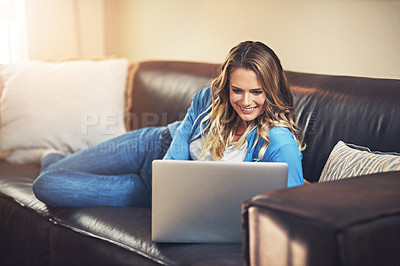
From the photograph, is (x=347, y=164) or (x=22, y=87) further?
(x=22, y=87)

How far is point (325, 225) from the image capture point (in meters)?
0.90

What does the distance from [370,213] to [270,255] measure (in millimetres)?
226

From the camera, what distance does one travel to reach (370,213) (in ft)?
3.00

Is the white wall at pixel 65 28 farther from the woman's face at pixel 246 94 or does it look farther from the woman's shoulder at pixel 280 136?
the woman's shoulder at pixel 280 136

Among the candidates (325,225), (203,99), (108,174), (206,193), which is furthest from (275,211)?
(108,174)

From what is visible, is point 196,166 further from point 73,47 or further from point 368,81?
point 73,47

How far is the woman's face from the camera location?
1617mm

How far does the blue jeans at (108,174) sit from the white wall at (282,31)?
76 centimetres

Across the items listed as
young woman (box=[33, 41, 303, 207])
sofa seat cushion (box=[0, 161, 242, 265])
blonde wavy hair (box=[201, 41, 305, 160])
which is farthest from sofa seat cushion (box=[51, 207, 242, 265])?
blonde wavy hair (box=[201, 41, 305, 160])

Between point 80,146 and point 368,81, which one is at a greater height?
point 368,81

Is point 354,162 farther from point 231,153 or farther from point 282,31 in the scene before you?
point 282,31

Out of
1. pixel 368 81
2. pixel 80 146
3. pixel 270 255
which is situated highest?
pixel 368 81

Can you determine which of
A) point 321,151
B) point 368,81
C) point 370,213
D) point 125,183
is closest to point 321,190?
point 370,213

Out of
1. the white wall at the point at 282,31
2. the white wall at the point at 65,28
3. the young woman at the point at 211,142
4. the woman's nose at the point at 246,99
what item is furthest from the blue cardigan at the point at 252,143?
the white wall at the point at 65,28
